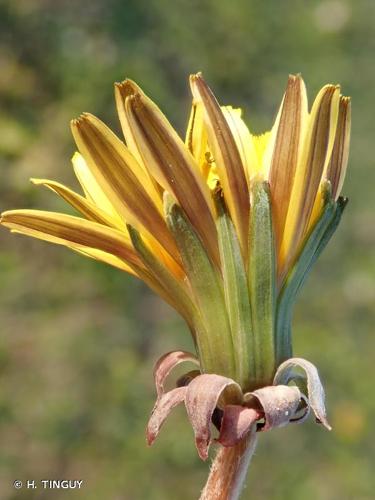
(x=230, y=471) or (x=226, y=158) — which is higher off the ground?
(x=226, y=158)

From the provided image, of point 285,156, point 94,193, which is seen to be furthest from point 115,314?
point 285,156

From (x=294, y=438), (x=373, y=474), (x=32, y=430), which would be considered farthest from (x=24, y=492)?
(x=373, y=474)

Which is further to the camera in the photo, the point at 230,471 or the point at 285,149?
the point at 285,149

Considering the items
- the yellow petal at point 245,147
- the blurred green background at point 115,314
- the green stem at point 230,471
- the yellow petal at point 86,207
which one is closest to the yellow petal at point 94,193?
the yellow petal at point 86,207

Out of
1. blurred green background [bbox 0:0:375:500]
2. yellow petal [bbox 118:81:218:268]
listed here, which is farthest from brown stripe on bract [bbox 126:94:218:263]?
blurred green background [bbox 0:0:375:500]

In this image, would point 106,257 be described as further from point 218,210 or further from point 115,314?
point 115,314

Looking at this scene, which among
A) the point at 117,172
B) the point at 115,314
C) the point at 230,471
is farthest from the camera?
the point at 115,314

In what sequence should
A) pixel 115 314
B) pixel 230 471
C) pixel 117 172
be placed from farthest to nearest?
pixel 115 314
pixel 117 172
pixel 230 471

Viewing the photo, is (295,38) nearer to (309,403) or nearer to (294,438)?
(294,438)
